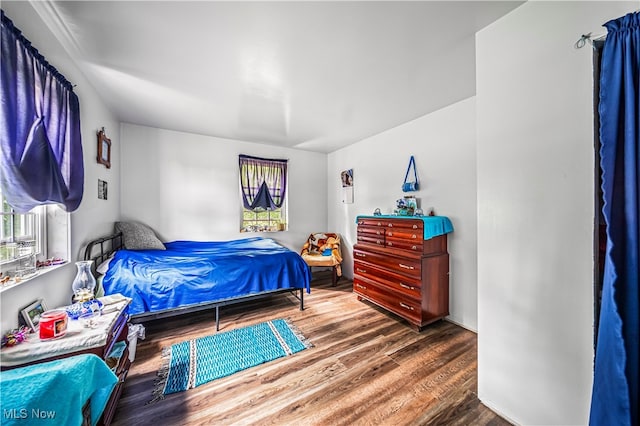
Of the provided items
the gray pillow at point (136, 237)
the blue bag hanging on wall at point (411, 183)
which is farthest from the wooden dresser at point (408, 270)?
the gray pillow at point (136, 237)

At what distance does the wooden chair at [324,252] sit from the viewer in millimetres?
4125

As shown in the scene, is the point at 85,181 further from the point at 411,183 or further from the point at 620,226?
the point at 620,226

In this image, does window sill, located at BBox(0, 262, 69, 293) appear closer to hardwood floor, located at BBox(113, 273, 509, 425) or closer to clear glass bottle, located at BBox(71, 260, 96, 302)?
clear glass bottle, located at BBox(71, 260, 96, 302)

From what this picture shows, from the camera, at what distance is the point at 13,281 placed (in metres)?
1.26

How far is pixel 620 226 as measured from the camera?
1050mm

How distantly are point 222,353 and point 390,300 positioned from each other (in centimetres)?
195

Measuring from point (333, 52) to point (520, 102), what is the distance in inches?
52.8

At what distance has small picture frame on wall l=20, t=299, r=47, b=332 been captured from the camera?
4.25 feet

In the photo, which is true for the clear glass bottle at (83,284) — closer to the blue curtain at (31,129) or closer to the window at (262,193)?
the blue curtain at (31,129)

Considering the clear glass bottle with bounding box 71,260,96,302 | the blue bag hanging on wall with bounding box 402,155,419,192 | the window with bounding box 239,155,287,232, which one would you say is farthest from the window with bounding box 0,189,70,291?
the blue bag hanging on wall with bounding box 402,155,419,192

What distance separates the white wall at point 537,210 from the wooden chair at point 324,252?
2.67 metres

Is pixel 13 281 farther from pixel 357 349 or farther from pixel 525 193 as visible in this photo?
pixel 525 193

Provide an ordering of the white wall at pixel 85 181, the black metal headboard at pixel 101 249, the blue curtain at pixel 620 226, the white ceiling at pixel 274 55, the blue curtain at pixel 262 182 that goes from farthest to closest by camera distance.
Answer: the blue curtain at pixel 262 182
the black metal headboard at pixel 101 249
the white ceiling at pixel 274 55
the white wall at pixel 85 181
the blue curtain at pixel 620 226

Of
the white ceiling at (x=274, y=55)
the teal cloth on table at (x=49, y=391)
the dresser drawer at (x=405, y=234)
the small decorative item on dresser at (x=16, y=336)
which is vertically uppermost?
the white ceiling at (x=274, y=55)
